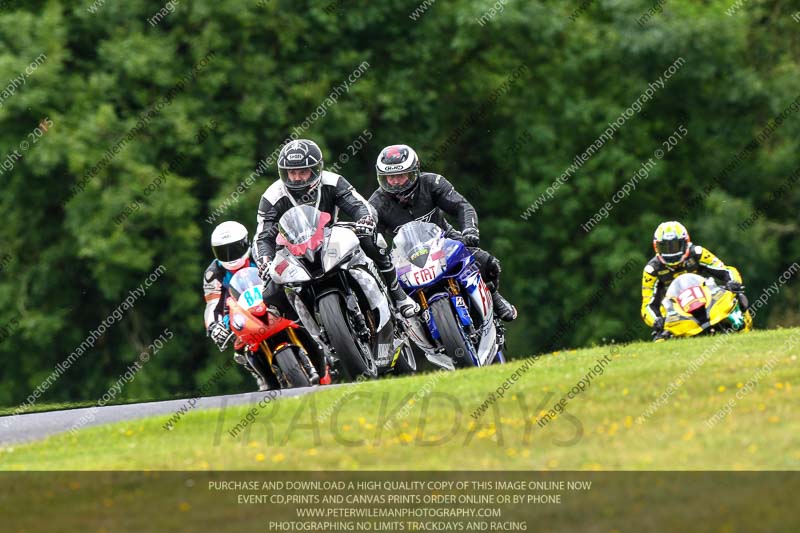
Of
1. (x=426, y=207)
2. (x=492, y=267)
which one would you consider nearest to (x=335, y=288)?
(x=426, y=207)

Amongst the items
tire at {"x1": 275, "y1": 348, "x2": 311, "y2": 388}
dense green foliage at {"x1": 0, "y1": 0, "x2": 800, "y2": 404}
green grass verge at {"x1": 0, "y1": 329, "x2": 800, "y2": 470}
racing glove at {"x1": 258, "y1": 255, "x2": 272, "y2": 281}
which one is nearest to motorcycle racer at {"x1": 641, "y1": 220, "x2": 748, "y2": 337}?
green grass verge at {"x1": 0, "y1": 329, "x2": 800, "y2": 470}

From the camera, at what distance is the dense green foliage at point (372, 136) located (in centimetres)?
2977

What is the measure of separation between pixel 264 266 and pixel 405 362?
2161 millimetres

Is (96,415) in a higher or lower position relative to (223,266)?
lower

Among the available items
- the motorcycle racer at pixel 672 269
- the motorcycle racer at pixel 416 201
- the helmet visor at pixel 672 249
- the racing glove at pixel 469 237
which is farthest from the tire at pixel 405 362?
the helmet visor at pixel 672 249

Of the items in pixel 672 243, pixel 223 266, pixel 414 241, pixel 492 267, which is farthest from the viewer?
pixel 672 243

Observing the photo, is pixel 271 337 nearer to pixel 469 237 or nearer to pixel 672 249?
pixel 469 237

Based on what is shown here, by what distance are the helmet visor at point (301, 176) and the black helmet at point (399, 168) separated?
1.17 m

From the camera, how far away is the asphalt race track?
45.7ft

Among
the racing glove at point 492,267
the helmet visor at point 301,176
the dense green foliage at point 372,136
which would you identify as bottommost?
the dense green foliage at point 372,136

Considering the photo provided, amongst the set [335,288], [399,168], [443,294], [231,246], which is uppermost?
[399,168]

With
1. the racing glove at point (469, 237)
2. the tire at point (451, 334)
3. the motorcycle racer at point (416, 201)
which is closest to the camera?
the tire at point (451, 334)

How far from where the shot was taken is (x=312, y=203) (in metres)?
15.1

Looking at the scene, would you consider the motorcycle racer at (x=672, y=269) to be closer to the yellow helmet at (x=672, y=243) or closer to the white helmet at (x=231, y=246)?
the yellow helmet at (x=672, y=243)
